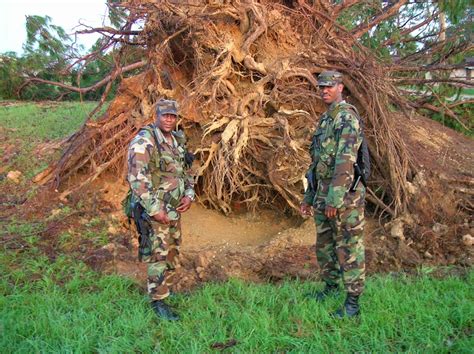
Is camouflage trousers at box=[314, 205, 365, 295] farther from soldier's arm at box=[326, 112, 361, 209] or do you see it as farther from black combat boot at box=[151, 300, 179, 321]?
black combat boot at box=[151, 300, 179, 321]

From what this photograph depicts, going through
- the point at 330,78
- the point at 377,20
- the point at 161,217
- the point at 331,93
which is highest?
the point at 377,20

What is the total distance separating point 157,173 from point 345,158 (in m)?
1.47

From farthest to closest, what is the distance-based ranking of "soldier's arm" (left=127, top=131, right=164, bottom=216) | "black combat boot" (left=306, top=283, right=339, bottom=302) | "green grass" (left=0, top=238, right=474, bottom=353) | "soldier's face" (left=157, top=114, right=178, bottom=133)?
"black combat boot" (left=306, top=283, right=339, bottom=302) → "soldier's face" (left=157, top=114, right=178, bottom=133) → "soldier's arm" (left=127, top=131, right=164, bottom=216) → "green grass" (left=0, top=238, right=474, bottom=353)

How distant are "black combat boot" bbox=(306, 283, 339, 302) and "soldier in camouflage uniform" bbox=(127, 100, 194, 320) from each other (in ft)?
3.76

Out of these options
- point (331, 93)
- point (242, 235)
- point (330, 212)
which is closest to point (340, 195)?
point (330, 212)

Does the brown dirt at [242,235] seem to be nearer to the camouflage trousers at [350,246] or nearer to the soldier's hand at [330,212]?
the camouflage trousers at [350,246]

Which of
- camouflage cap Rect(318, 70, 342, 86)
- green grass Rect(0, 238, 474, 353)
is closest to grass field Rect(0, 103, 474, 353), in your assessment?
green grass Rect(0, 238, 474, 353)

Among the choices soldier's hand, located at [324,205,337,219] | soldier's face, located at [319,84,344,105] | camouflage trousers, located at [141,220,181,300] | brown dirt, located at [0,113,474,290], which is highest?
soldier's face, located at [319,84,344,105]

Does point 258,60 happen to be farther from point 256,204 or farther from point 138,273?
point 138,273

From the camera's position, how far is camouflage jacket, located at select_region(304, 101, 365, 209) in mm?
2965

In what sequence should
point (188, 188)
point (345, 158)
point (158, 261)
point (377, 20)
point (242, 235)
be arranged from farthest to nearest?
point (377, 20)
point (242, 235)
point (188, 188)
point (158, 261)
point (345, 158)

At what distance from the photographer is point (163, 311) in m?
3.23

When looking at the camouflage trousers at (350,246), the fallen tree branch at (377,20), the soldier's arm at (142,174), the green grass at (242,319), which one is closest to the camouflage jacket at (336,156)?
the camouflage trousers at (350,246)

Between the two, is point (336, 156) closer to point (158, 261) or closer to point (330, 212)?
point (330, 212)
